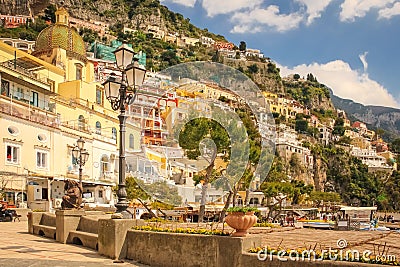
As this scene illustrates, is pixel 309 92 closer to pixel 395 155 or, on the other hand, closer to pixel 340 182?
pixel 395 155

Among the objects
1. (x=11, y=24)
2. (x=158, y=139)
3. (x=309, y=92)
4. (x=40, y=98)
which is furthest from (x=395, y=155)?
(x=158, y=139)

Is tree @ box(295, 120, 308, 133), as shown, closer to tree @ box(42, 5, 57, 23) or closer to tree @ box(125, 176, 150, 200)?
tree @ box(42, 5, 57, 23)

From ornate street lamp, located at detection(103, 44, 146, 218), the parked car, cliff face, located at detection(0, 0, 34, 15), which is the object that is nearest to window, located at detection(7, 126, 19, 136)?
the parked car

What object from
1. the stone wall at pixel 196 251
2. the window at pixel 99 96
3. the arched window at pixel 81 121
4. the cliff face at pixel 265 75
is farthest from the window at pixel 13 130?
the cliff face at pixel 265 75


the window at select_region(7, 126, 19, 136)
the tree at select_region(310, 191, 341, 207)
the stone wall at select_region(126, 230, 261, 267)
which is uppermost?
the window at select_region(7, 126, 19, 136)

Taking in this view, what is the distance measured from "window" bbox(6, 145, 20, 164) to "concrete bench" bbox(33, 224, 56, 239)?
13.7 metres

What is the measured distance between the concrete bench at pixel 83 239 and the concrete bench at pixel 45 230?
3.94 feet

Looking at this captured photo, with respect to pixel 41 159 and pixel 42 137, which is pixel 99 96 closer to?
pixel 42 137

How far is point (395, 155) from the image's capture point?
143 meters

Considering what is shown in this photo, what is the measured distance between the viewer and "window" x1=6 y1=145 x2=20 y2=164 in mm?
25016

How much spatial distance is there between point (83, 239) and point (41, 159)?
1923 centimetres

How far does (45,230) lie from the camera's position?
39.2 ft

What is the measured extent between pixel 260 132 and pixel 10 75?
16300 millimetres

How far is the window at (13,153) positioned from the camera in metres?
25.0
